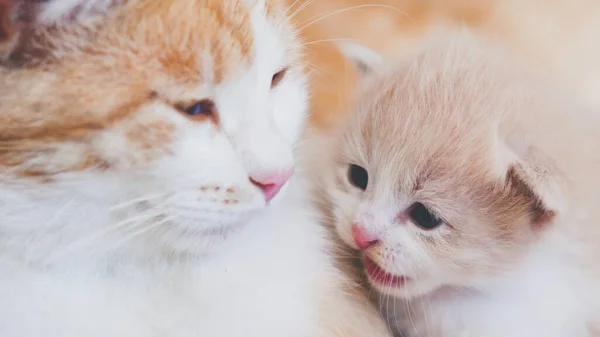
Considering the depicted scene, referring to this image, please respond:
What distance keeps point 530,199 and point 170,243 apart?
1.49ft

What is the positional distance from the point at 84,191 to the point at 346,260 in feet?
1.42

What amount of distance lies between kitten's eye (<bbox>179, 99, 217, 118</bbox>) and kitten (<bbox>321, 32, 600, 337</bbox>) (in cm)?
30

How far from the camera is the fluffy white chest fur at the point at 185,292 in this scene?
73 cm

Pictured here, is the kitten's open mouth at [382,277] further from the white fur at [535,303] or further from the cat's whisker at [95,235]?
the cat's whisker at [95,235]

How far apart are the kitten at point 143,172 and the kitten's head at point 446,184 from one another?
139 millimetres

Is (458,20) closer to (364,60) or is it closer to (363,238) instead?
(364,60)

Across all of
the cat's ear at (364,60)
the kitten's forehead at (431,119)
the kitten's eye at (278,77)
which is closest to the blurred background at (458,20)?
the cat's ear at (364,60)

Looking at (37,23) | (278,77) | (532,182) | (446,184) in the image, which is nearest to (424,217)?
(446,184)

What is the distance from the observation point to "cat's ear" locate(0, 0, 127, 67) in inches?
25.4

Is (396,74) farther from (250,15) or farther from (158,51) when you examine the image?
(158,51)

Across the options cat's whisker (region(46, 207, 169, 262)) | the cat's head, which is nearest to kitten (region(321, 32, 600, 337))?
the cat's head

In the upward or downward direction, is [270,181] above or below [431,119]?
below

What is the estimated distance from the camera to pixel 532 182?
2.60 feet

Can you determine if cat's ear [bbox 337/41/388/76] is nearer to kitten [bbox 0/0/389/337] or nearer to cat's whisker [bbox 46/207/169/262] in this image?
kitten [bbox 0/0/389/337]
